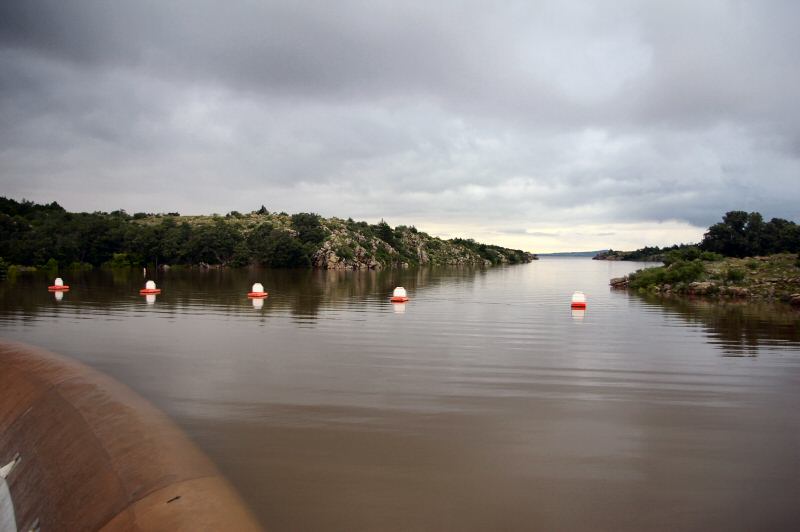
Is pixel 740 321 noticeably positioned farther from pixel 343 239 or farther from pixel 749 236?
pixel 343 239

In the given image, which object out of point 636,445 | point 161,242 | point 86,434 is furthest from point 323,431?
point 161,242

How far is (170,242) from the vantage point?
352ft

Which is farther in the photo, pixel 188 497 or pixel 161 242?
pixel 161 242

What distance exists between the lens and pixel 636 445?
32.3ft

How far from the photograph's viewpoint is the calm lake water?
742 centimetres

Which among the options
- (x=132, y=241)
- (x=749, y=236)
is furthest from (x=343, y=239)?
(x=749, y=236)

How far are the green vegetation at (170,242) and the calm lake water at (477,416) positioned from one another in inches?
3143

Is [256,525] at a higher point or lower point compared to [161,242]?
lower

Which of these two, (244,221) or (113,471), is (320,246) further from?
(113,471)

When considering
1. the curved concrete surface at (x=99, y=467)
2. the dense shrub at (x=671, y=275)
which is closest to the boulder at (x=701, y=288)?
the dense shrub at (x=671, y=275)

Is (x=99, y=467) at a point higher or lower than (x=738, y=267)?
lower

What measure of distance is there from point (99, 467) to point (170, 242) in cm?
10798

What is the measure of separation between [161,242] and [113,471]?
10899cm

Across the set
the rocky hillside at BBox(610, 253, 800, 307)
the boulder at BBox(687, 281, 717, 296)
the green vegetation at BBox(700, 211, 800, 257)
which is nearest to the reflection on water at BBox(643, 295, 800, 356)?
the rocky hillside at BBox(610, 253, 800, 307)
